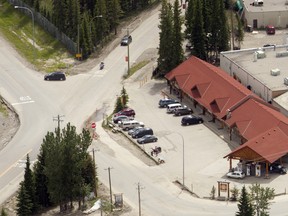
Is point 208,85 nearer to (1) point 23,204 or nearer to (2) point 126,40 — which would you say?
(2) point 126,40

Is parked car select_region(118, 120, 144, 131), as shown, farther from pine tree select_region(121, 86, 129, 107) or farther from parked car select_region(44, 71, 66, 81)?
parked car select_region(44, 71, 66, 81)

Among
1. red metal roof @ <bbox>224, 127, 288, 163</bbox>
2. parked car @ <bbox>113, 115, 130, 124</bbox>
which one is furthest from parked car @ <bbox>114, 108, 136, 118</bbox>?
red metal roof @ <bbox>224, 127, 288, 163</bbox>

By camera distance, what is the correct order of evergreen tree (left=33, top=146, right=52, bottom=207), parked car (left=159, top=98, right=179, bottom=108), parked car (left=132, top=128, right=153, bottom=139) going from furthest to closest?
parked car (left=159, top=98, right=179, bottom=108)
parked car (left=132, top=128, right=153, bottom=139)
evergreen tree (left=33, top=146, right=52, bottom=207)

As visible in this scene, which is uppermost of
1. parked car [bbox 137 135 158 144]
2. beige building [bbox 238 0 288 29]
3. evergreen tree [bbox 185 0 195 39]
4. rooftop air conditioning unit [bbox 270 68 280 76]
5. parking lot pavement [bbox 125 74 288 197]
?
evergreen tree [bbox 185 0 195 39]

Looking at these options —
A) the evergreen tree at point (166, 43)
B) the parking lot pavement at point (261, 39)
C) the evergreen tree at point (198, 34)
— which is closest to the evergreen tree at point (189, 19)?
the evergreen tree at point (198, 34)

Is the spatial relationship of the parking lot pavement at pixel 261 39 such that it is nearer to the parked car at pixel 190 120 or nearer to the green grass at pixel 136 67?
the green grass at pixel 136 67

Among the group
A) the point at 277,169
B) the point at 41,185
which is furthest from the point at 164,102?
the point at 41,185
